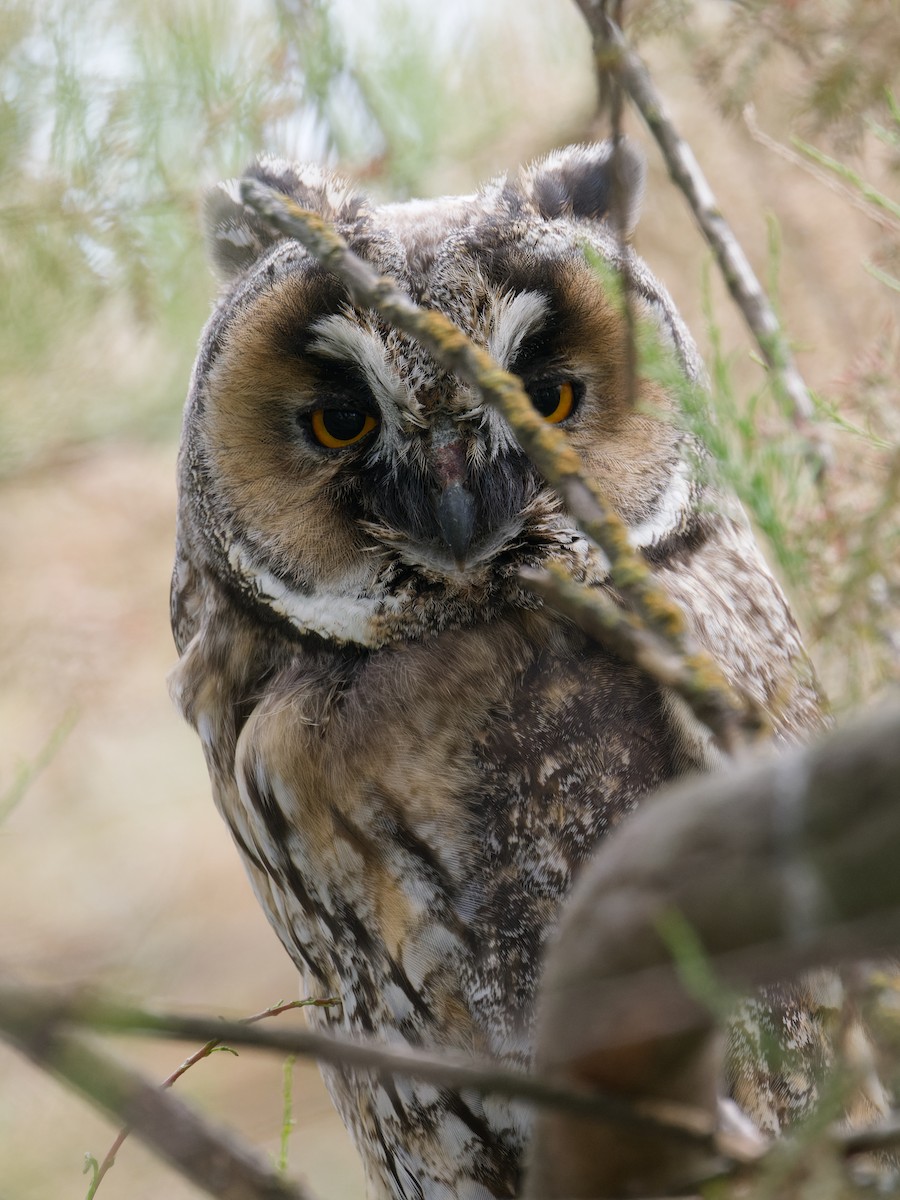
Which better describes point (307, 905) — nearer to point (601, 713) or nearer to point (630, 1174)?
point (601, 713)

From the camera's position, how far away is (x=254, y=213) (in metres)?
1.91

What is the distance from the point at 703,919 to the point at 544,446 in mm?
416

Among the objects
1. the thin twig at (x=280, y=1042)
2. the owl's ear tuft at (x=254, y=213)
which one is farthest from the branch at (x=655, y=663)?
the owl's ear tuft at (x=254, y=213)

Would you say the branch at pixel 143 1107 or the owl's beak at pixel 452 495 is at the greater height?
the owl's beak at pixel 452 495

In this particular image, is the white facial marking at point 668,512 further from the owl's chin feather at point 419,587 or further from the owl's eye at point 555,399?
the owl's eye at point 555,399

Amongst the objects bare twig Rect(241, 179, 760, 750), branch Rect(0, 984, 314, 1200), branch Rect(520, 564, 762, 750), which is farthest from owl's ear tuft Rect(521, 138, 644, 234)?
branch Rect(0, 984, 314, 1200)

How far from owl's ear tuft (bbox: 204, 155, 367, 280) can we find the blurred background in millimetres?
417

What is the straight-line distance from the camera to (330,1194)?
16.1 ft

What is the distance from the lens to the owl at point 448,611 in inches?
63.6

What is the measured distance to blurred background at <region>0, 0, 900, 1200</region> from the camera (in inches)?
63.5

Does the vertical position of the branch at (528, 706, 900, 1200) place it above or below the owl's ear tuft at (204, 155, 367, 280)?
below

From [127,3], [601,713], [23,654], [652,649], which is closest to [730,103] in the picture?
[601,713]

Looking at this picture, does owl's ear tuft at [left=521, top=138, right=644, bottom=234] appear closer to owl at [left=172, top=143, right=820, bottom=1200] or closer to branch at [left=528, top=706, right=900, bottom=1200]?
owl at [left=172, top=143, right=820, bottom=1200]

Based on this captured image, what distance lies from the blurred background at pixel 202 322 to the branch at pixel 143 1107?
0.24 meters
